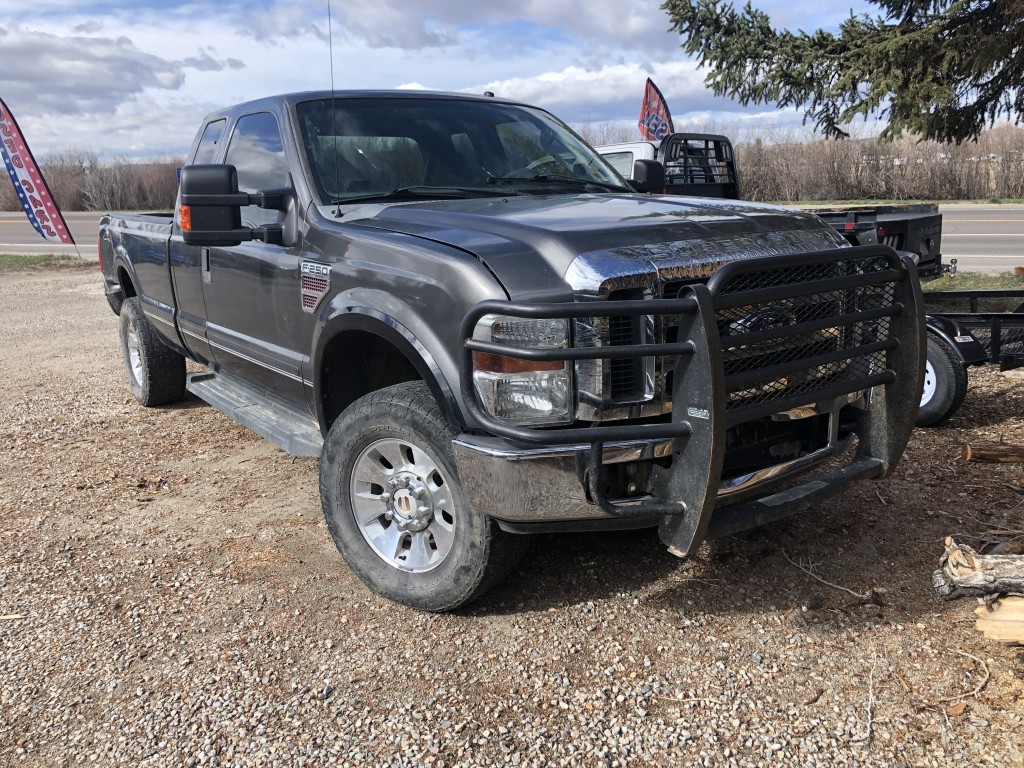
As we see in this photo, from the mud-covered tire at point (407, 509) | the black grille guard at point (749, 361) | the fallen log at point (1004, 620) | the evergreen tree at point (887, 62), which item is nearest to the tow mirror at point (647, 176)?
the black grille guard at point (749, 361)

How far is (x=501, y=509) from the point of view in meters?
2.86

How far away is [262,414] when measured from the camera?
179 inches

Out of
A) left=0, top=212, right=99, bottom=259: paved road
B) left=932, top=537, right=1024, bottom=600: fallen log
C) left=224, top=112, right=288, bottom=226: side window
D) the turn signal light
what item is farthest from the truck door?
left=0, top=212, right=99, bottom=259: paved road

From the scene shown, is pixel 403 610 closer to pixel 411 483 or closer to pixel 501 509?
pixel 411 483

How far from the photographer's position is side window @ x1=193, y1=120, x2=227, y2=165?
16.5 ft

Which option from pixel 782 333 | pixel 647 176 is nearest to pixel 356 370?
pixel 782 333

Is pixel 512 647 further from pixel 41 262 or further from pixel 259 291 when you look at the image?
pixel 41 262

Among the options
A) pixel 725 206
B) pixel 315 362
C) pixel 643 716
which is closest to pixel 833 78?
pixel 725 206

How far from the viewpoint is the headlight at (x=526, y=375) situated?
2.82 m

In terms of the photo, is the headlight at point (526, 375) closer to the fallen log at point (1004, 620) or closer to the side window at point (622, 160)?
the fallen log at point (1004, 620)

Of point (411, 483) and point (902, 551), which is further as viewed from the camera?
point (902, 551)

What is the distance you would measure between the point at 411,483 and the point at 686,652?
1.19 m

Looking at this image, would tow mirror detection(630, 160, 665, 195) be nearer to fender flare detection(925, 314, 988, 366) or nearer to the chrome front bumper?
fender flare detection(925, 314, 988, 366)

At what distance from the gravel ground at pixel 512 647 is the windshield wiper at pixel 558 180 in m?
1.76
